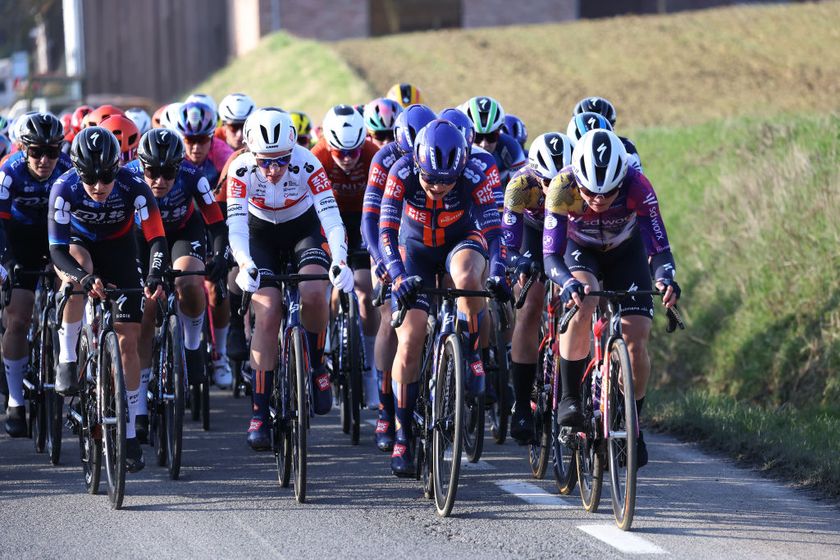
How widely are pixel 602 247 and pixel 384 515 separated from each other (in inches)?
73.2

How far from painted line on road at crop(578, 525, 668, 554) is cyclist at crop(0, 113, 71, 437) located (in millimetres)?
4398

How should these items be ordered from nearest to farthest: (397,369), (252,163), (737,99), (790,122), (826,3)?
(397,369), (252,163), (790,122), (737,99), (826,3)

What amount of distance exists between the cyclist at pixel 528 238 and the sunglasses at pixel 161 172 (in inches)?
87.0

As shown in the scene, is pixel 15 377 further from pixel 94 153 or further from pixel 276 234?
pixel 94 153

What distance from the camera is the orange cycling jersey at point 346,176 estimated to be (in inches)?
417

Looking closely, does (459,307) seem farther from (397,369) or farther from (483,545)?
(483,545)

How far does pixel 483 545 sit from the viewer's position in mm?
6777

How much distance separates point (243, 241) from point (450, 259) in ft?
3.94

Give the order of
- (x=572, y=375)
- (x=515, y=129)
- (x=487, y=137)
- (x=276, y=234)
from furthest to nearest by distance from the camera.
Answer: (x=515, y=129) → (x=487, y=137) → (x=276, y=234) → (x=572, y=375)

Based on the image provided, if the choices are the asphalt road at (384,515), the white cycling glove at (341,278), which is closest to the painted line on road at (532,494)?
the asphalt road at (384,515)

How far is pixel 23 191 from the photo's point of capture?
31.7 feet

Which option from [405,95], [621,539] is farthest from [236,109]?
[621,539]

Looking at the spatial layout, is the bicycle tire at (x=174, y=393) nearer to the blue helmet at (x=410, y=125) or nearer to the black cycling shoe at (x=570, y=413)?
the blue helmet at (x=410, y=125)

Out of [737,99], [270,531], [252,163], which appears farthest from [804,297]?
[737,99]
